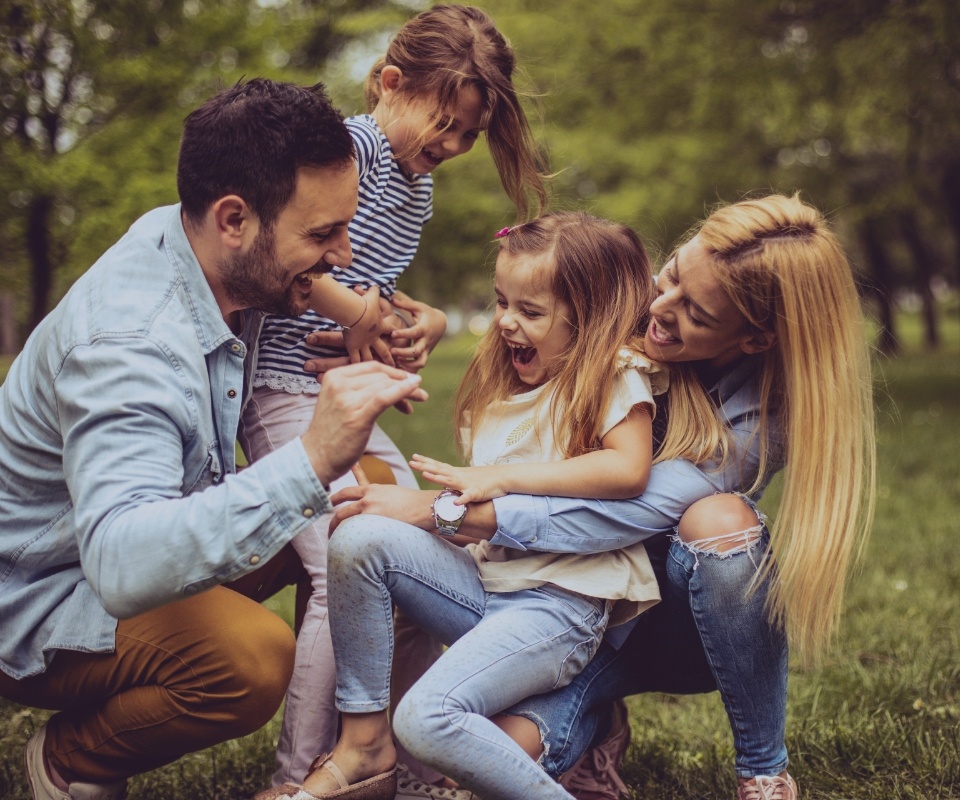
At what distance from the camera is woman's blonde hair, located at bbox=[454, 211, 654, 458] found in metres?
2.50

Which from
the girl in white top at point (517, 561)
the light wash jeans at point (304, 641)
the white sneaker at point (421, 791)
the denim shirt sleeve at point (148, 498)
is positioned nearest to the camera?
the denim shirt sleeve at point (148, 498)

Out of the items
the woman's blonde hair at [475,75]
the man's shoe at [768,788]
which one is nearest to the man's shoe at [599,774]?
the man's shoe at [768,788]

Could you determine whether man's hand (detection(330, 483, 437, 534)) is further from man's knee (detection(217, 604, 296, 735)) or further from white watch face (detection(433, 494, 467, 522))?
man's knee (detection(217, 604, 296, 735))

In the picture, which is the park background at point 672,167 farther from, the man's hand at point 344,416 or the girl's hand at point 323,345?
the man's hand at point 344,416

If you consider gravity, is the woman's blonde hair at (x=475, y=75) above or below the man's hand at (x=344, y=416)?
above

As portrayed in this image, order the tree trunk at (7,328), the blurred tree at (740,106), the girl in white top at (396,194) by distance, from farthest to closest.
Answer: the tree trunk at (7,328) → the blurred tree at (740,106) → the girl in white top at (396,194)

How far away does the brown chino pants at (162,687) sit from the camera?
2.36 meters

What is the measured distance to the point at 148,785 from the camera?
9.61 ft

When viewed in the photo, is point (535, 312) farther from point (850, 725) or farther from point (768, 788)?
point (850, 725)

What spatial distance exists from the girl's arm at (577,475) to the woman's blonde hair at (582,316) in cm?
6

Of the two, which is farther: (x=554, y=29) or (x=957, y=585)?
(x=554, y=29)

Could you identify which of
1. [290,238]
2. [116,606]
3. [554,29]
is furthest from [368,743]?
[554,29]

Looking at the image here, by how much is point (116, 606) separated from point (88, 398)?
0.40 meters

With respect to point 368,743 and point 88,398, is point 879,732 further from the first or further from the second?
point 88,398
